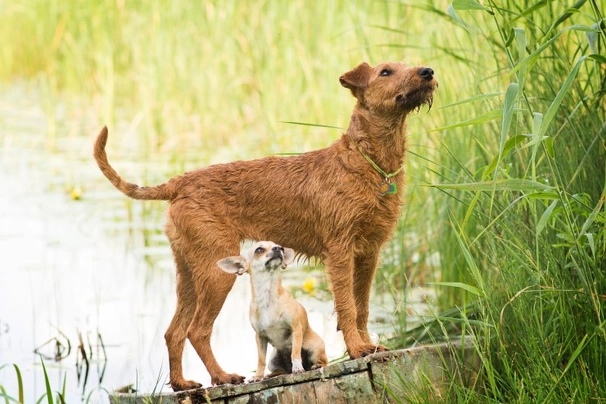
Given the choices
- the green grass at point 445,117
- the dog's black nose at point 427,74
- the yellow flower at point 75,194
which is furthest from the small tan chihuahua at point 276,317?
the yellow flower at point 75,194

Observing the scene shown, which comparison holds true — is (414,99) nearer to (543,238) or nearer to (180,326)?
(543,238)

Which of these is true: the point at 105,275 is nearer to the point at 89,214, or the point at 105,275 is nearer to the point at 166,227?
the point at 89,214

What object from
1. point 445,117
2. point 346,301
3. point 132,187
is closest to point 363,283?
point 346,301

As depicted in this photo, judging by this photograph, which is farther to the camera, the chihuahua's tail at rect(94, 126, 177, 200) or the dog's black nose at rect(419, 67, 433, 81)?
the chihuahua's tail at rect(94, 126, 177, 200)

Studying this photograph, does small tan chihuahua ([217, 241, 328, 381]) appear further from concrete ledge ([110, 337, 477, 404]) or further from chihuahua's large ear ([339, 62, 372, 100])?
chihuahua's large ear ([339, 62, 372, 100])

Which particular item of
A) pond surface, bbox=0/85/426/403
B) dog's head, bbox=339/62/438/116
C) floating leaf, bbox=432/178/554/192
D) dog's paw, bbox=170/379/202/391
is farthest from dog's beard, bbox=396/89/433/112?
pond surface, bbox=0/85/426/403

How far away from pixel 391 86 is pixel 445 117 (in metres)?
2.86

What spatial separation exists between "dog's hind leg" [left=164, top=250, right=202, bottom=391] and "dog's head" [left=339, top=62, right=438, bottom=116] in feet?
3.79

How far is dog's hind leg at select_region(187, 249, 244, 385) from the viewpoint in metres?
4.89

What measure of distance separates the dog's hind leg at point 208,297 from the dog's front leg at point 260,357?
9 cm

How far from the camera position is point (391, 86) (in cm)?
497

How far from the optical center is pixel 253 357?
22.4 ft

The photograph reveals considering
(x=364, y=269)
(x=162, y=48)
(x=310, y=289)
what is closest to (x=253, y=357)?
(x=310, y=289)

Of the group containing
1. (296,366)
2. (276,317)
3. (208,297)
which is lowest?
(296,366)
